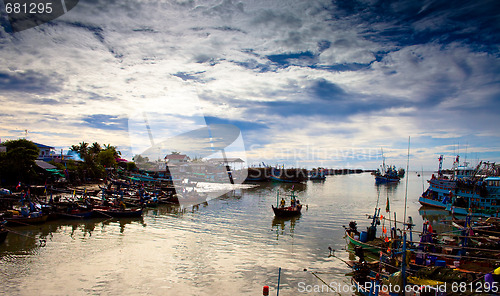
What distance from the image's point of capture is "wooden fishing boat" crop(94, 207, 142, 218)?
25234 mm

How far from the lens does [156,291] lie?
1152cm

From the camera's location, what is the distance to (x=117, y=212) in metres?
25.4

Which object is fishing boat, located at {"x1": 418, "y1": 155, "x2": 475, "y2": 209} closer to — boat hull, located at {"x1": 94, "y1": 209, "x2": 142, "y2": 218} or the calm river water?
the calm river water

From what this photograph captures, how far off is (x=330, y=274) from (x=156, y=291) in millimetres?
8433

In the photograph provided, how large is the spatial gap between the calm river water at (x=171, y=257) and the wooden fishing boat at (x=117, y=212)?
105 cm

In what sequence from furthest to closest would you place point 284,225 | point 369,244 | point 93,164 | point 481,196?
point 93,164 < point 481,196 < point 284,225 < point 369,244

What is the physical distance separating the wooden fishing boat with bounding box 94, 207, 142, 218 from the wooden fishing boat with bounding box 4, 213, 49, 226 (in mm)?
4216

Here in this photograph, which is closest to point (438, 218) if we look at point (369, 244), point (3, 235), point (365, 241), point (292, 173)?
point (365, 241)

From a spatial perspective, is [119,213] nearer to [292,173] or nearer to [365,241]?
[365,241]

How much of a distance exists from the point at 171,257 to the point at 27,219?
1432 centimetres

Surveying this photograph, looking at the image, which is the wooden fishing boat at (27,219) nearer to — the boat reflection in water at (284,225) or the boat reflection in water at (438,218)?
the boat reflection in water at (284,225)

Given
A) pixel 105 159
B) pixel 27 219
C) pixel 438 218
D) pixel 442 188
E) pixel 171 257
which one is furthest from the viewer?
pixel 105 159

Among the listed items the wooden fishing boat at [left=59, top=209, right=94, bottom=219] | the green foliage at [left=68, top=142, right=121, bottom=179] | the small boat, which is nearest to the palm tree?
the green foliage at [left=68, top=142, right=121, bottom=179]

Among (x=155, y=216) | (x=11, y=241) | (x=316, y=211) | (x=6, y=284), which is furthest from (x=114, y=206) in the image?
(x=316, y=211)
